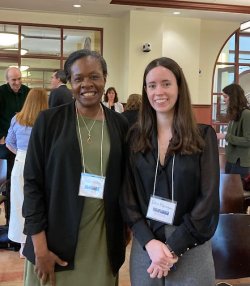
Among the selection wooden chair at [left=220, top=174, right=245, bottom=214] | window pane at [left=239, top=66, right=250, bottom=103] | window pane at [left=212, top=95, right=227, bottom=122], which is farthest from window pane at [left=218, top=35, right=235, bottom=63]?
wooden chair at [left=220, top=174, right=245, bottom=214]

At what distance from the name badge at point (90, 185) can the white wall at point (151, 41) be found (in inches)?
262

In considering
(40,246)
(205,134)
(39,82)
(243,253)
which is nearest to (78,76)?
(205,134)

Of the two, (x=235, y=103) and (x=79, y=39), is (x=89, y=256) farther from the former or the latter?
(x=79, y=39)

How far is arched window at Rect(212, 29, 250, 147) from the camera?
920cm

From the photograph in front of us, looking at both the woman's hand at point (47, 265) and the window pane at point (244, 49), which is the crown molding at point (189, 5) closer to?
the window pane at point (244, 49)

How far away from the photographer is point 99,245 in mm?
1457

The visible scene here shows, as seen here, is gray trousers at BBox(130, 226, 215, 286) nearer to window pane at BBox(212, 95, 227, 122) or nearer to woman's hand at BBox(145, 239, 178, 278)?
woman's hand at BBox(145, 239, 178, 278)

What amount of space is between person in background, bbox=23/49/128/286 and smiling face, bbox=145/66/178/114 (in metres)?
0.20

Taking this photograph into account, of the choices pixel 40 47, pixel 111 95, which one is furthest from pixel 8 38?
pixel 111 95

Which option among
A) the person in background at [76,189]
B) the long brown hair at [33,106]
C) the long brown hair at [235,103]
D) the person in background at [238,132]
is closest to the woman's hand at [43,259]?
the person in background at [76,189]

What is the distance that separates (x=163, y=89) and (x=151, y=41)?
22.6 feet

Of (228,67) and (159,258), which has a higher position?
(228,67)

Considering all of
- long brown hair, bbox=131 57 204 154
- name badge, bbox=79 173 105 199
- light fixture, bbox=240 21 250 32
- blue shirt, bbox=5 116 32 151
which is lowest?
name badge, bbox=79 173 105 199

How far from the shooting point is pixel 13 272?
3057 mm
